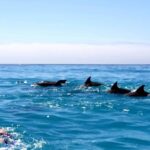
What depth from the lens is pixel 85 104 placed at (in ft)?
89.4

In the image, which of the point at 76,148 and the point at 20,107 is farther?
the point at 20,107

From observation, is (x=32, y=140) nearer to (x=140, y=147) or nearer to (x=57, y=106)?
(x=140, y=147)

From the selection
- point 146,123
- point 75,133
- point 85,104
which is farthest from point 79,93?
point 75,133

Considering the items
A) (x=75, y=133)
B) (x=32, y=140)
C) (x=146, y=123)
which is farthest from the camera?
(x=146, y=123)

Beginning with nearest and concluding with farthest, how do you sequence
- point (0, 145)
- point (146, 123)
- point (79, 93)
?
point (0, 145) → point (146, 123) → point (79, 93)

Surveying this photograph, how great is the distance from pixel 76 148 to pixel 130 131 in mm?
3929

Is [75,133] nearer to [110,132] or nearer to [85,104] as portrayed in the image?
[110,132]

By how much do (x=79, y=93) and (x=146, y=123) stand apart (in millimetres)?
14014

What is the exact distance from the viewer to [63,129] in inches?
741

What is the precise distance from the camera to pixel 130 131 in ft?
60.6

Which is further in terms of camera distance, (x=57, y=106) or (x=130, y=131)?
(x=57, y=106)

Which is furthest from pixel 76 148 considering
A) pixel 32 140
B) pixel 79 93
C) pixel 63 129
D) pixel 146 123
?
pixel 79 93

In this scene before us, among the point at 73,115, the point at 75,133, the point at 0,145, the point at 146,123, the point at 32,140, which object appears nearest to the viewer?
the point at 0,145

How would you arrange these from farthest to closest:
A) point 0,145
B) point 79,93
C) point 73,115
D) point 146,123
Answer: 1. point 79,93
2. point 73,115
3. point 146,123
4. point 0,145
